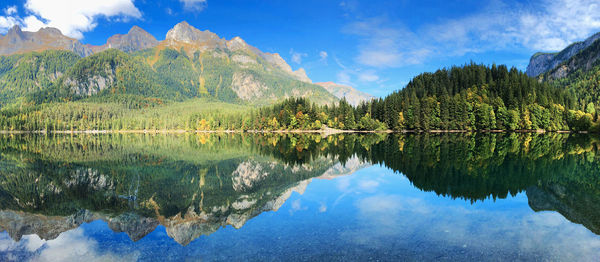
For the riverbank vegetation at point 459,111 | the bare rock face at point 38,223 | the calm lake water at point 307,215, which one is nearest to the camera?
the calm lake water at point 307,215

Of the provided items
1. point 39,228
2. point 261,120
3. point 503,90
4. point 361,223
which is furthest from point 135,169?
point 503,90

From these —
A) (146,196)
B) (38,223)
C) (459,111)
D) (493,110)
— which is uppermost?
(493,110)

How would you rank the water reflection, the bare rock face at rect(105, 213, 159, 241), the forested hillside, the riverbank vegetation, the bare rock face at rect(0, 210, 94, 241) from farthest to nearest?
the riverbank vegetation < the forested hillside < the water reflection < the bare rock face at rect(0, 210, 94, 241) < the bare rock face at rect(105, 213, 159, 241)

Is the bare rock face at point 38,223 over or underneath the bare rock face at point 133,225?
underneath

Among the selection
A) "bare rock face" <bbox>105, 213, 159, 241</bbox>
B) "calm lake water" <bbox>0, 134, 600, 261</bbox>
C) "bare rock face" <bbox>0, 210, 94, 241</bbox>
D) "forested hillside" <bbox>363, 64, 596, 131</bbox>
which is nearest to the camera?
"calm lake water" <bbox>0, 134, 600, 261</bbox>

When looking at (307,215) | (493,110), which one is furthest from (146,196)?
(493,110)

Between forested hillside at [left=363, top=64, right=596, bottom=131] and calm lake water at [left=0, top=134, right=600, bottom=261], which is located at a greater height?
forested hillside at [left=363, top=64, right=596, bottom=131]

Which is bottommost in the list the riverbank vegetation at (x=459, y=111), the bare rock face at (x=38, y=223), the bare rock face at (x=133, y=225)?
the bare rock face at (x=38, y=223)

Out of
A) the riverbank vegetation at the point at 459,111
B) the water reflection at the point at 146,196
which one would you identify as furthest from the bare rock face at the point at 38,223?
the riverbank vegetation at the point at 459,111

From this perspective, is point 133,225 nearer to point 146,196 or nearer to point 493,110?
point 146,196

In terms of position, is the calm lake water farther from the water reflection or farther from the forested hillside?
the forested hillside

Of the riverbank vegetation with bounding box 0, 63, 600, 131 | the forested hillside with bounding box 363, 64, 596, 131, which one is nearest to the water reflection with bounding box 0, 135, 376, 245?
the forested hillside with bounding box 363, 64, 596, 131

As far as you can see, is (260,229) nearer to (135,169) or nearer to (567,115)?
(135,169)

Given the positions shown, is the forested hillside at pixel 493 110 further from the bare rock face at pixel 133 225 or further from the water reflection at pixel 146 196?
the bare rock face at pixel 133 225
